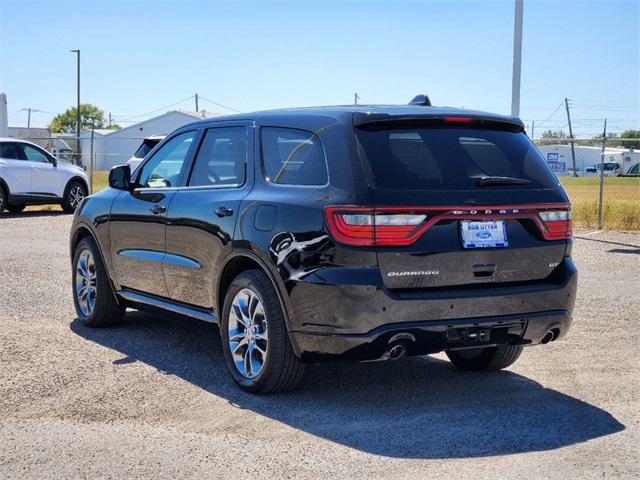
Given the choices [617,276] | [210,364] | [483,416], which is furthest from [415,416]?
[617,276]

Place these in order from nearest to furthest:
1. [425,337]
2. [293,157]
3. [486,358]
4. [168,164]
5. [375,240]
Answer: [375,240]
[425,337]
[293,157]
[486,358]
[168,164]

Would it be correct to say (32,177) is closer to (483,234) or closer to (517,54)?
(517,54)

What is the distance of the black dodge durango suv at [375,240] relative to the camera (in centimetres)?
576

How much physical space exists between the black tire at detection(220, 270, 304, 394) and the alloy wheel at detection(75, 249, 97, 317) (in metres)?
2.73

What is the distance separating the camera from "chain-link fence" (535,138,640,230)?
20.4 metres

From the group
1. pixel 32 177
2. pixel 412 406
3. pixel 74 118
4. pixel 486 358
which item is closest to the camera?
pixel 412 406

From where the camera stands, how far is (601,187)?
64.3 ft

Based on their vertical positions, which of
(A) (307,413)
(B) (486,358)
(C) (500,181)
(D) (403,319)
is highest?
(C) (500,181)

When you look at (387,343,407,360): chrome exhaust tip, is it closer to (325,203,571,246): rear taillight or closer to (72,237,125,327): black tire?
(325,203,571,246): rear taillight

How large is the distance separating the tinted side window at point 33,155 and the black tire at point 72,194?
87 centimetres

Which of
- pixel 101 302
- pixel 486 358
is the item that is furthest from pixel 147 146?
pixel 486 358

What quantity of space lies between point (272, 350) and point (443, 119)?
5.75ft

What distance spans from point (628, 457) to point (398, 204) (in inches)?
71.3

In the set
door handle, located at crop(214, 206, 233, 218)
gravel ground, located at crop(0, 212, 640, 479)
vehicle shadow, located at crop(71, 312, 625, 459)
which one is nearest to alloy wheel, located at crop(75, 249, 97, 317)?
gravel ground, located at crop(0, 212, 640, 479)
